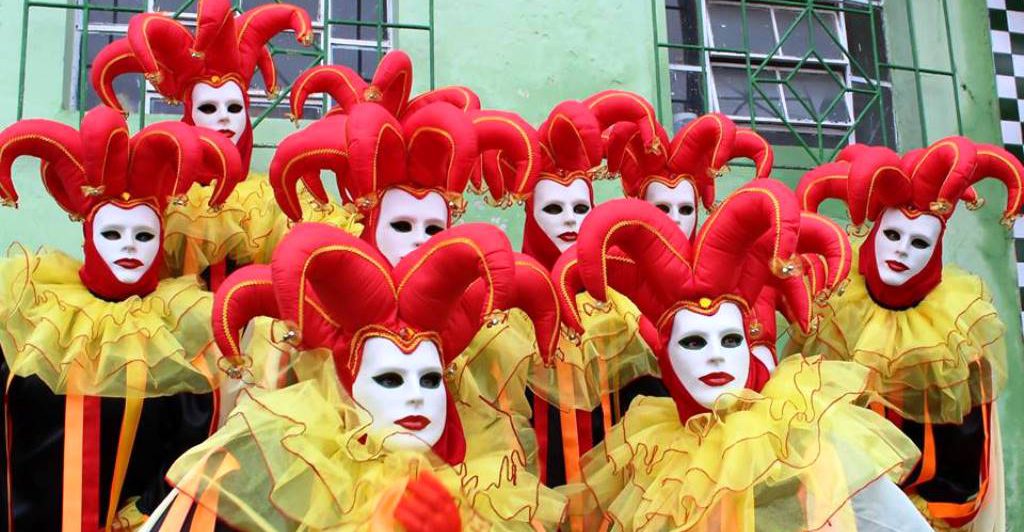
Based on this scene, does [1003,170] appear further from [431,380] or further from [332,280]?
[332,280]

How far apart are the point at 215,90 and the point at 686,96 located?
1829 millimetres

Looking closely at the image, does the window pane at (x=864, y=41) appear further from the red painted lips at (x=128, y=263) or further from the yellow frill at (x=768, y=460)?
the red painted lips at (x=128, y=263)

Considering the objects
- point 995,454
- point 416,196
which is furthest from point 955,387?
point 416,196

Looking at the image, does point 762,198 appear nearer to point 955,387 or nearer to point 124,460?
point 955,387

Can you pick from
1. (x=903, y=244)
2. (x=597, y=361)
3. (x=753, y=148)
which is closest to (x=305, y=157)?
(x=597, y=361)

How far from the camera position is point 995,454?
370 cm

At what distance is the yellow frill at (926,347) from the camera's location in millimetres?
3621

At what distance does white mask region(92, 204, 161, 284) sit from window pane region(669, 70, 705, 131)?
7.15ft

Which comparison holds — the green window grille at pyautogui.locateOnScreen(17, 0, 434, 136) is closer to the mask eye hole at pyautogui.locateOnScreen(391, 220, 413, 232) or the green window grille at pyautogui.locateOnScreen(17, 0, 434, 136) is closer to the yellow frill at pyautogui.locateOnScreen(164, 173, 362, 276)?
the yellow frill at pyautogui.locateOnScreen(164, 173, 362, 276)

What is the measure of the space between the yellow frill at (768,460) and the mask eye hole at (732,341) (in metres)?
0.11

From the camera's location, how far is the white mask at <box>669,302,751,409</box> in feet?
9.45

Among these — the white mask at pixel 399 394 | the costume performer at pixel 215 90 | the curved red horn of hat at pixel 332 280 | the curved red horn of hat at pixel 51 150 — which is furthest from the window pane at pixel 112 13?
the white mask at pixel 399 394

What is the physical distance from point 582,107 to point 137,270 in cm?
120

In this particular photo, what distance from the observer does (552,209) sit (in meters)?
3.57
